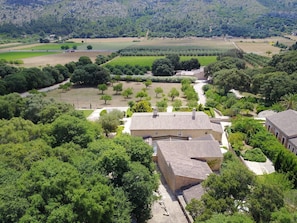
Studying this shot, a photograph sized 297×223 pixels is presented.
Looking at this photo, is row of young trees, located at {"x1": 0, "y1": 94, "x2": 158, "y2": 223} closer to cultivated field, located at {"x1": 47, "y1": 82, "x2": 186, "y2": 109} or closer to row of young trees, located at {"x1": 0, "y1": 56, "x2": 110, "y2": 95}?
cultivated field, located at {"x1": 47, "y1": 82, "x2": 186, "y2": 109}

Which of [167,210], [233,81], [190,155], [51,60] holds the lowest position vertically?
[51,60]

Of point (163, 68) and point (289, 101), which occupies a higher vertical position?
point (289, 101)

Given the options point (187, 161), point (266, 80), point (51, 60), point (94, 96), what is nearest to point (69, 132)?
point (187, 161)

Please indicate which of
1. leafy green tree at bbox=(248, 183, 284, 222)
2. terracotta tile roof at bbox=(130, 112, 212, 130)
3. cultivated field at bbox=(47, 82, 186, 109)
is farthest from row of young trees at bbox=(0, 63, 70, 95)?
leafy green tree at bbox=(248, 183, 284, 222)

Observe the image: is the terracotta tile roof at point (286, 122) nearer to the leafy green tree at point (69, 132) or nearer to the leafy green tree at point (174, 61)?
the leafy green tree at point (69, 132)

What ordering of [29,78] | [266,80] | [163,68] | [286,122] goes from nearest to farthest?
[286,122]
[266,80]
[29,78]
[163,68]

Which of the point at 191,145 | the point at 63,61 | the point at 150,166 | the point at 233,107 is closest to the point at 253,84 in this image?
the point at 233,107

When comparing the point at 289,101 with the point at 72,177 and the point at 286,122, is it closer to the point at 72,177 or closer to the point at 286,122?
the point at 286,122
